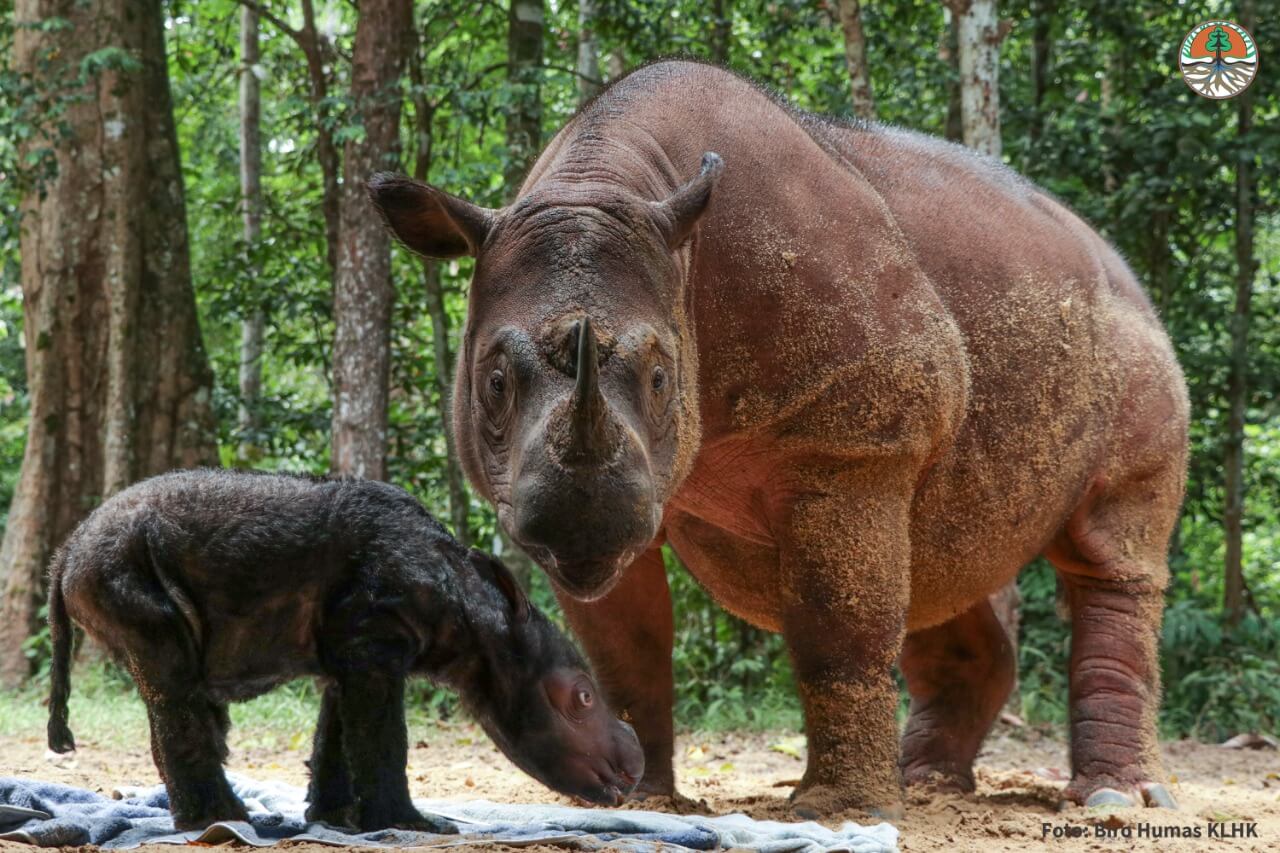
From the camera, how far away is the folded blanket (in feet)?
13.6

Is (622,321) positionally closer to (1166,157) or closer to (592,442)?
(592,442)

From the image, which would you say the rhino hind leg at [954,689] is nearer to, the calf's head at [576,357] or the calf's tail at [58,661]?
the calf's head at [576,357]

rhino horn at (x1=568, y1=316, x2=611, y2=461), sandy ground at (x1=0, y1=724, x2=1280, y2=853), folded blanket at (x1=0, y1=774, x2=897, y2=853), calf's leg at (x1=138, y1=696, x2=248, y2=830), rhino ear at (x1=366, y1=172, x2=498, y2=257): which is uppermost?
rhino ear at (x1=366, y1=172, x2=498, y2=257)

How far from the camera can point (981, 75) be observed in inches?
336

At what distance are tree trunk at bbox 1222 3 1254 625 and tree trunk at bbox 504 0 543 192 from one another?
463 centimetres

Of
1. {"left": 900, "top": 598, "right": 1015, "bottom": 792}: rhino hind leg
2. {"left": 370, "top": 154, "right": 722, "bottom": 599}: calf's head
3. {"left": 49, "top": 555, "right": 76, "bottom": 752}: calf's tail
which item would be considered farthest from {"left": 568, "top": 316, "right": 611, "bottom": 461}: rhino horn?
{"left": 900, "top": 598, "right": 1015, "bottom": 792}: rhino hind leg

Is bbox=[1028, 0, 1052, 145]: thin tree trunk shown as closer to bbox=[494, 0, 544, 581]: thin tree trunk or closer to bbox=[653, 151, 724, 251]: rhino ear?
bbox=[494, 0, 544, 581]: thin tree trunk

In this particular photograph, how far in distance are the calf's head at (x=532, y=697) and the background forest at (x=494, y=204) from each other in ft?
14.6

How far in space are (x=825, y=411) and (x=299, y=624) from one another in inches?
69.5

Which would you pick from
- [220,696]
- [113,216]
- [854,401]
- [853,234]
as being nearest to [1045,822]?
[854,401]

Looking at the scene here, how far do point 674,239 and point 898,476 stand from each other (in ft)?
3.98

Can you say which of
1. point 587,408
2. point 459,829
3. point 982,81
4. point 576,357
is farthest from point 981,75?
point 587,408

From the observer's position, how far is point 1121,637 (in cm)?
599

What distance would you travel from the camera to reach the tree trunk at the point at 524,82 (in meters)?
9.43
